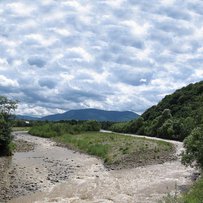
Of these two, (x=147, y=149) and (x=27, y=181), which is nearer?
(x=27, y=181)

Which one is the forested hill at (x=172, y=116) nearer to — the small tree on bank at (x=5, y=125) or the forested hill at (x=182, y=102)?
the forested hill at (x=182, y=102)

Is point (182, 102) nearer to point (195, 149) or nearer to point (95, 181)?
point (195, 149)

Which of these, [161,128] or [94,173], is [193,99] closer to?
[161,128]

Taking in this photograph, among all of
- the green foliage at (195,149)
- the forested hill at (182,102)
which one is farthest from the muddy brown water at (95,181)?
the forested hill at (182,102)

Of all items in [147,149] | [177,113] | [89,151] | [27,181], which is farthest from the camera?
[177,113]

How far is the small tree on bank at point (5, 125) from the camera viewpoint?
2392 inches

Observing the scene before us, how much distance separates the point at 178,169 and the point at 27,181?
17389 mm

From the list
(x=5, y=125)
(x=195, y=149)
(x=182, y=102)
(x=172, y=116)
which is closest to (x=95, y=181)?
(x=195, y=149)

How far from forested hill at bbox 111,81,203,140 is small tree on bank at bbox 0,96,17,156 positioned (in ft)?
140

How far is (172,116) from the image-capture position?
124 meters

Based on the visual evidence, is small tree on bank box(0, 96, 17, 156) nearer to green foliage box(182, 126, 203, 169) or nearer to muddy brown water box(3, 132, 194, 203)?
muddy brown water box(3, 132, 194, 203)

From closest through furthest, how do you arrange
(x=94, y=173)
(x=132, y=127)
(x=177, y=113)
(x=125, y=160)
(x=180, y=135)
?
(x=94, y=173), (x=125, y=160), (x=180, y=135), (x=177, y=113), (x=132, y=127)

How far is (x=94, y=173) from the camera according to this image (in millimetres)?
46125

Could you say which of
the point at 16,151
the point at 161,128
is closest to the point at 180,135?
the point at 161,128
